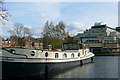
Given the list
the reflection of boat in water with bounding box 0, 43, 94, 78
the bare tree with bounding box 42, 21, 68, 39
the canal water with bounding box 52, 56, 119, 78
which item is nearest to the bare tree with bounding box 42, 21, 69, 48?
the bare tree with bounding box 42, 21, 68, 39

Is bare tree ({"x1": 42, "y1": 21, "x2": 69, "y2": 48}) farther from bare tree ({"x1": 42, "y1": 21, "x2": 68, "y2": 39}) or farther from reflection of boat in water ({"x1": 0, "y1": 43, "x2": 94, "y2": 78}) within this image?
reflection of boat in water ({"x1": 0, "y1": 43, "x2": 94, "y2": 78})

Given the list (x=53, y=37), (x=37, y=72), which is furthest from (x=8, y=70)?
(x=53, y=37)

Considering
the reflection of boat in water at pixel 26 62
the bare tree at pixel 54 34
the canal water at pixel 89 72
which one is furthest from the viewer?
the bare tree at pixel 54 34

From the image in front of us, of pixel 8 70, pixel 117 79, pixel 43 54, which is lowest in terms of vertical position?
pixel 117 79

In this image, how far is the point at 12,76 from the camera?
59.8 feet

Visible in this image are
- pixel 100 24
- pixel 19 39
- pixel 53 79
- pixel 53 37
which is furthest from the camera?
pixel 100 24

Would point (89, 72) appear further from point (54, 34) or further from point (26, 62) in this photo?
point (54, 34)

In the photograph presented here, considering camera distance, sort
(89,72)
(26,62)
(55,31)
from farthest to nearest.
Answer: (55,31), (89,72), (26,62)

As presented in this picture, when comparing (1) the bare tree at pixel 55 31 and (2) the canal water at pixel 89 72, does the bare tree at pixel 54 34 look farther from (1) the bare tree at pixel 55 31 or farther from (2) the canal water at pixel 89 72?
(2) the canal water at pixel 89 72

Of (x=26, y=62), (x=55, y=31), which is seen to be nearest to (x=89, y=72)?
(x=26, y=62)

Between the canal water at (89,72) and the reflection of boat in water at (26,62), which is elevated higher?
the reflection of boat in water at (26,62)

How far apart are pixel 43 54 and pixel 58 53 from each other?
320 cm

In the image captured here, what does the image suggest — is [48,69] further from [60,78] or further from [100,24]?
Result: [100,24]

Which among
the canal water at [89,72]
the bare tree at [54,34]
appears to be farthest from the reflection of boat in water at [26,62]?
the bare tree at [54,34]
